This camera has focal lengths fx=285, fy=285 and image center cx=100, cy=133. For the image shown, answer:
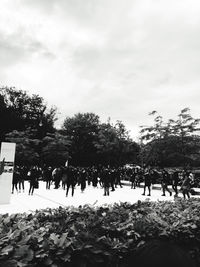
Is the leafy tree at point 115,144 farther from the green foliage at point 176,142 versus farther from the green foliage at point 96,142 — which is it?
the green foliage at point 176,142

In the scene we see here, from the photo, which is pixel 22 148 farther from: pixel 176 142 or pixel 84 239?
pixel 84 239

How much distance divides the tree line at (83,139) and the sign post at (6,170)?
2625 centimetres

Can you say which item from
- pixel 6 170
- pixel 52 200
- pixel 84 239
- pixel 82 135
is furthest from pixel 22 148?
pixel 84 239

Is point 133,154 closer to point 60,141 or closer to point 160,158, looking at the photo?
point 60,141

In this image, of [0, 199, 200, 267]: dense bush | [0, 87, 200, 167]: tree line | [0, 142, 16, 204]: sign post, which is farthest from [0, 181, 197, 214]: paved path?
[0, 87, 200, 167]: tree line

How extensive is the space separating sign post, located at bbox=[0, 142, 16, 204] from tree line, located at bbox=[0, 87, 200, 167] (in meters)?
26.2

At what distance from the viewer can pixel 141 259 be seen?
1.25m

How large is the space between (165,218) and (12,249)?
9.18 feet

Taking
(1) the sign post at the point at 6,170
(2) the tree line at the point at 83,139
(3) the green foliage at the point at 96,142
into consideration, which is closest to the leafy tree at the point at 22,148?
(2) the tree line at the point at 83,139

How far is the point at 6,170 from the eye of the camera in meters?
14.2

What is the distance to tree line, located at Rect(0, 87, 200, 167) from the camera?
3697 cm

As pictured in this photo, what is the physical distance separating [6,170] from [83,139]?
57.3 metres

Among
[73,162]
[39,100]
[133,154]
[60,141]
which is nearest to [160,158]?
[60,141]

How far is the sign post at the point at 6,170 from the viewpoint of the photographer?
14.0 metres
